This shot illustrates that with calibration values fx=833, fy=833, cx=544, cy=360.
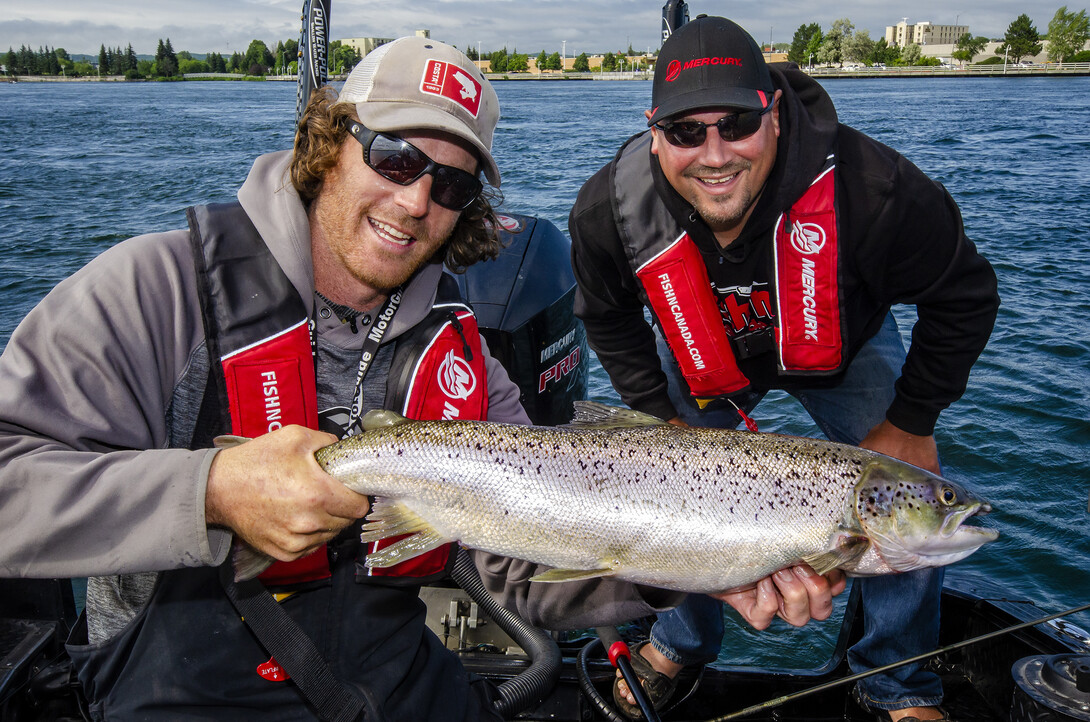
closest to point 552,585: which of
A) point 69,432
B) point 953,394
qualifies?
point 69,432

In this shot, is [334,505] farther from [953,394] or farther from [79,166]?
[79,166]

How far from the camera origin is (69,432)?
2326mm

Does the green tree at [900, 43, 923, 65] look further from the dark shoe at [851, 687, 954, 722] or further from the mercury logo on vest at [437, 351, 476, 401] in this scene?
the mercury logo on vest at [437, 351, 476, 401]

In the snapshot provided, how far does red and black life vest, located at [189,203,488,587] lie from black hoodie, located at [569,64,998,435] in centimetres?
159

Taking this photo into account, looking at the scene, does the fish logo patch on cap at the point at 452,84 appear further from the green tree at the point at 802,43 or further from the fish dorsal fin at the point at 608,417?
the green tree at the point at 802,43

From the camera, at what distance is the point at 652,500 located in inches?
116

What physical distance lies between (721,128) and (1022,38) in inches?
5358

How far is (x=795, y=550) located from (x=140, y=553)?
83.1 inches

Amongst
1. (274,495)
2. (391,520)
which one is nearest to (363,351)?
(391,520)

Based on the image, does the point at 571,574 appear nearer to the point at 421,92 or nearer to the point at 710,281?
the point at 421,92

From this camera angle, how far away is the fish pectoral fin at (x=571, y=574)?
2.82 metres

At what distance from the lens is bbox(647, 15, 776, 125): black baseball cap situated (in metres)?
3.71

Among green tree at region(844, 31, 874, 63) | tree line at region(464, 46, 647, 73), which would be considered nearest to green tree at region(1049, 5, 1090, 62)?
green tree at region(844, 31, 874, 63)

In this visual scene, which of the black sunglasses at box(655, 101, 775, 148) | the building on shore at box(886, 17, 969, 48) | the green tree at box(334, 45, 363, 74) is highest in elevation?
the building on shore at box(886, 17, 969, 48)
